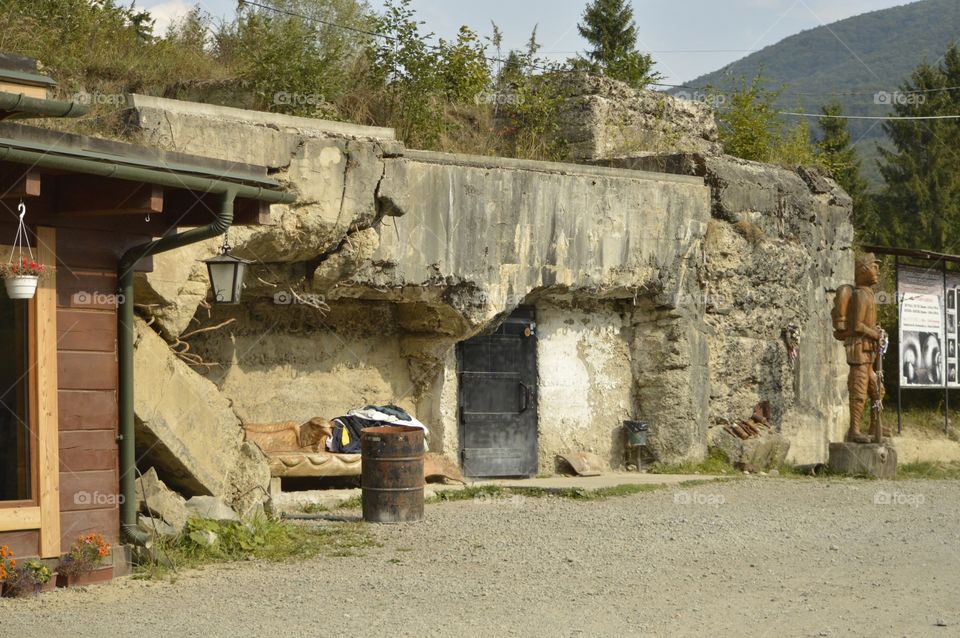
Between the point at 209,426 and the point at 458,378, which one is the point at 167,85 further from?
the point at 209,426

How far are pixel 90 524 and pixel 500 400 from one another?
715 cm

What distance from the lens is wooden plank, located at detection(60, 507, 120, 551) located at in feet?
26.3

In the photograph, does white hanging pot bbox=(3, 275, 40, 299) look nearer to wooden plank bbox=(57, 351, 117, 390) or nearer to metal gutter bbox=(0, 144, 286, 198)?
wooden plank bbox=(57, 351, 117, 390)

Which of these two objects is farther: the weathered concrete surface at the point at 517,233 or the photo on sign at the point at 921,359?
the photo on sign at the point at 921,359

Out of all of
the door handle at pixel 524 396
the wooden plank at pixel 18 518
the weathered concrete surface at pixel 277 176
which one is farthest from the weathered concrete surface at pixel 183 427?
the door handle at pixel 524 396

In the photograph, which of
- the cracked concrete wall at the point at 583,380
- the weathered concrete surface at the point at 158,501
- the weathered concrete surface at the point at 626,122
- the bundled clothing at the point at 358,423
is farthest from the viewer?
the weathered concrete surface at the point at 626,122

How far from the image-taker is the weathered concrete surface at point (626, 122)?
55.8ft

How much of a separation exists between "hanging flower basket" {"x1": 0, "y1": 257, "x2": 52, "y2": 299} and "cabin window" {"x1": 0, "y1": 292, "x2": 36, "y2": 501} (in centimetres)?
34

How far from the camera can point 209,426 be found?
31.9 ft

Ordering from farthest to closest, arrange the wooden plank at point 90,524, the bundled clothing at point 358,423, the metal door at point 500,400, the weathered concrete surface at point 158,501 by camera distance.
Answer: the metal door at point 500,400, the bundled clothing at point 358,423, the weathered concrete surface at point 158,501, the wooden plank at point 90,524

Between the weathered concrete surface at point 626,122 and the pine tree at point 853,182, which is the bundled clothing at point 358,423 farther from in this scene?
the pine tree at point 853,182

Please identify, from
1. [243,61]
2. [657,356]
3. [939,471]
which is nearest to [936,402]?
[939,471]

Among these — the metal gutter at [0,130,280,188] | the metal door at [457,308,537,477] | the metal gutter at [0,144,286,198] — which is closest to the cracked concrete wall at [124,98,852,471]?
the metal door at [457,308,537,477]

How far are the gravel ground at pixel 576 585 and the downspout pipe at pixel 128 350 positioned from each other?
518 millimetres
